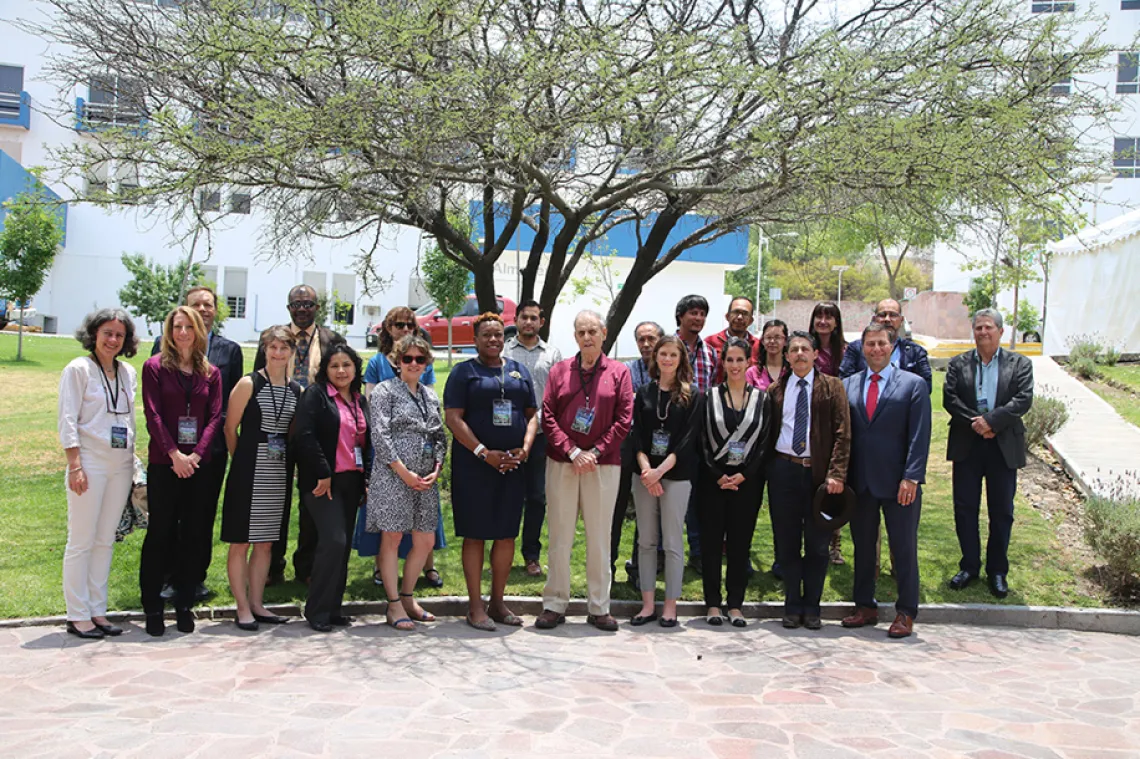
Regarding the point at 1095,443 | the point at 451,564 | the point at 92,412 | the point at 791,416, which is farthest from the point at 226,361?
the point at 1095,443

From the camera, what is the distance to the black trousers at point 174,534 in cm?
669

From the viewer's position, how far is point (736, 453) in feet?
24.4

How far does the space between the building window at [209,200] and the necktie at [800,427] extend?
5.75 m

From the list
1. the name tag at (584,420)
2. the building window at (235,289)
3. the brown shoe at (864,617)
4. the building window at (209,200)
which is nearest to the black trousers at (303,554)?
the name tag at (584,420)

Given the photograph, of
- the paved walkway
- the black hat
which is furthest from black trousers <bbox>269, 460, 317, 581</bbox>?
the paved walkway

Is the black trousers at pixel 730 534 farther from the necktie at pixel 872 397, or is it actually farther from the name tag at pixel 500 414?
the name tag at pixel 500 414

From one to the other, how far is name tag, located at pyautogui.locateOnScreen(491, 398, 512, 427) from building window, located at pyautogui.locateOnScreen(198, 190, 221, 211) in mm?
4063

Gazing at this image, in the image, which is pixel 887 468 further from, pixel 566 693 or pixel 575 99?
pixel 575 99

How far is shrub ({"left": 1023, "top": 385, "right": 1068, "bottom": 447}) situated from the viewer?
1290cm

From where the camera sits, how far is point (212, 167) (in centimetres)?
850

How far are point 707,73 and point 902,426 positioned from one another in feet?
12.7

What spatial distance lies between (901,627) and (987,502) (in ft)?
5.15

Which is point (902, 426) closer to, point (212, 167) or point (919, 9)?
point (919, 9)

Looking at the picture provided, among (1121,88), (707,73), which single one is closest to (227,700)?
(707,73)
